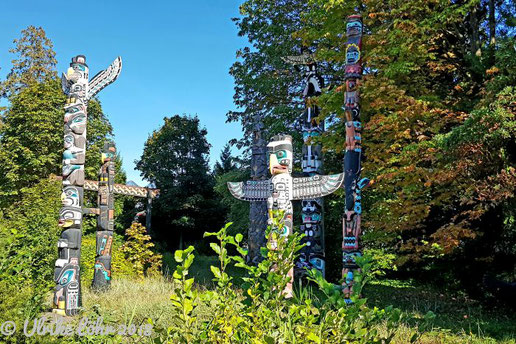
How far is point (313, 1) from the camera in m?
10.5

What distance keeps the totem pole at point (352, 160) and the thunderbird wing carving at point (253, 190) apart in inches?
60.7

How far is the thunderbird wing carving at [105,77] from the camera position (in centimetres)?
862

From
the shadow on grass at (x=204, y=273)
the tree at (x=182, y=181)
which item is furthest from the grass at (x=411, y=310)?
A: the tree at (x=182, y=181)

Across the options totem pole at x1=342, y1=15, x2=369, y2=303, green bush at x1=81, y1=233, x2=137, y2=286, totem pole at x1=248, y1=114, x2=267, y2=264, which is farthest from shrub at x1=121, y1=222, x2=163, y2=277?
totem pole at x1=342, y1=15, x2=369, y2=303

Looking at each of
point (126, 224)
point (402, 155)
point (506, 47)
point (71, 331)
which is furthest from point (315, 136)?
point (126, 224)

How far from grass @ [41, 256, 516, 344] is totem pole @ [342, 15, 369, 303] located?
4.53ft

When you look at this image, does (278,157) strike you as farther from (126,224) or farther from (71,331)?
(126,224)

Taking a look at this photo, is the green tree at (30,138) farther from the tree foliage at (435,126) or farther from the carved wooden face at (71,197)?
the tree foliage at (435,126)

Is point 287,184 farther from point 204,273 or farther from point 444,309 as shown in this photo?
point 204,273

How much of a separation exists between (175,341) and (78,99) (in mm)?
7110

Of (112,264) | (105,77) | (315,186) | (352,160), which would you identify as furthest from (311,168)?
(112,264)

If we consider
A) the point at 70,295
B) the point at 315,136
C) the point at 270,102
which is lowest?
the point at 70,295

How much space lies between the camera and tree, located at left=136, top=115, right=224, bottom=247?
24531 mm

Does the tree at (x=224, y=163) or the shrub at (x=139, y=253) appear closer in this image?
the shrub at (x=139, y=253)
